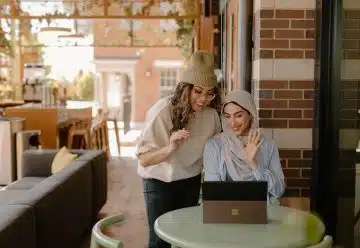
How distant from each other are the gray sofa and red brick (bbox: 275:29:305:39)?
1904mm

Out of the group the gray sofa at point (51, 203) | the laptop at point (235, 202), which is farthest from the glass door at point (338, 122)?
the gray sofa at point (51, 203)

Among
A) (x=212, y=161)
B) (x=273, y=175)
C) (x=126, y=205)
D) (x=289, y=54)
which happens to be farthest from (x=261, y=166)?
(x=126, y=205)

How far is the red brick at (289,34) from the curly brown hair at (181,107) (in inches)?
42.1

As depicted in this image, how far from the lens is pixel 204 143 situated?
3.29 metres

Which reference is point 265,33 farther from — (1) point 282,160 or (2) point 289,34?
(1) point 282,160

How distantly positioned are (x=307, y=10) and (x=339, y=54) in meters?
0.72

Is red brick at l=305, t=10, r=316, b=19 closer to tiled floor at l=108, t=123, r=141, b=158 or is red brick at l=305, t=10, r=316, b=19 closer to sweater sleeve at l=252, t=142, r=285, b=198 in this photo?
sweater sleeve at l=252, t=142, r=285, b=198

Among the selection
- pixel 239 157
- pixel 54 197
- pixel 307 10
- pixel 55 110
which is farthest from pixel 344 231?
pixel 55 110

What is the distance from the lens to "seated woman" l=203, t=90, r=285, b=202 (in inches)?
120

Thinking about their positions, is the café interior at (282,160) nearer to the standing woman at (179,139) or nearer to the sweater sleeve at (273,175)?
the sweater sleeve at (273,175)

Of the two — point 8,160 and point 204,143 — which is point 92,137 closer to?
point 8,160

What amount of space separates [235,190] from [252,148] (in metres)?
0.47

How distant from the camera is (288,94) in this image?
4043mm

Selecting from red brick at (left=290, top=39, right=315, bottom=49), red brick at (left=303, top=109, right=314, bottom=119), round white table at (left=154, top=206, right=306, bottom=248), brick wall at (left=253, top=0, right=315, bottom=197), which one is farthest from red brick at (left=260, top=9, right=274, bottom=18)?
round white table at (left=154, top=206, right=306, bottom=248)
